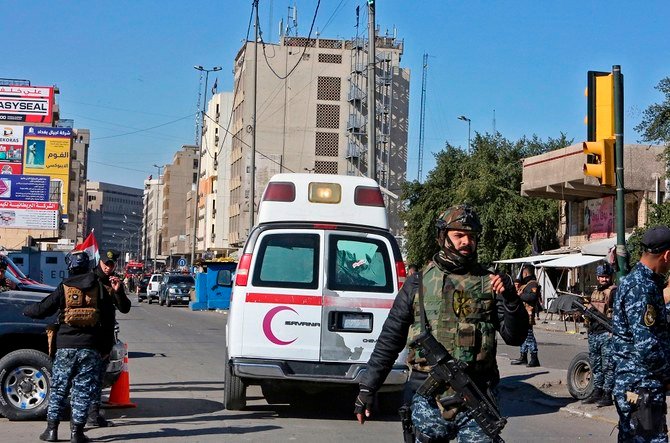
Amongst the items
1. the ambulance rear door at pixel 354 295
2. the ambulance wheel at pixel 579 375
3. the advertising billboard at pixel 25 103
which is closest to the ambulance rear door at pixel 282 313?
the ambulance rear door at pixel 354 295

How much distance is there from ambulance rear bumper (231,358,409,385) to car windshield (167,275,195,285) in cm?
4276

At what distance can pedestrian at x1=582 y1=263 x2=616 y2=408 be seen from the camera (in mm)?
11297

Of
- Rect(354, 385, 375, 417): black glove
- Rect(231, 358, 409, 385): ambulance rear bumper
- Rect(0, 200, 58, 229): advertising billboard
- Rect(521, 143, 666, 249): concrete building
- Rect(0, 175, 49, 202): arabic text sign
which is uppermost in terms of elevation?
Rect(0, 175, 49, 202): arabic text sign

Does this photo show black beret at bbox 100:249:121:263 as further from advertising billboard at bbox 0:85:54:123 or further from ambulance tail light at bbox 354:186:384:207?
advertising billboard at bbox 0:85:54:123

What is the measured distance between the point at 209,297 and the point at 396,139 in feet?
163

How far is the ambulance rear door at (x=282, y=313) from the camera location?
33.1 feet

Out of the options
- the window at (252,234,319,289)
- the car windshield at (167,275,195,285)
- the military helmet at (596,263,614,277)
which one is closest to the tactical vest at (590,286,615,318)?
the military helmet at (596,263,614,277)

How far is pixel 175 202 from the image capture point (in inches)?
6299

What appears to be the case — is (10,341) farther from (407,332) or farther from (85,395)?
(407,332)

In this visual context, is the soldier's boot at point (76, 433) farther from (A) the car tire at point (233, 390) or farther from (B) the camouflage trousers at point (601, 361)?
(B) the camouflage trousers at point (601, 361)

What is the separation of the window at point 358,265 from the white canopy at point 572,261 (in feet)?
75.6

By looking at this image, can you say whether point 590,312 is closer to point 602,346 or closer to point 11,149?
point 602,346

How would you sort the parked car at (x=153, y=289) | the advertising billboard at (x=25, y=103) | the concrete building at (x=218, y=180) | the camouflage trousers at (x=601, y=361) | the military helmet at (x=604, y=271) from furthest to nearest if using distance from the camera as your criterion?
the concrete building at (x=218, y=180), the advertising billboard at (x=25, y=103), the parked car at (x=153, y=289), the military helmet at (x=604, y=271), the camouflage trousers at (x=601, y=361)

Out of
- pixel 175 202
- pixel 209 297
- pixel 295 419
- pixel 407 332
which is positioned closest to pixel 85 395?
pixel 295 419
